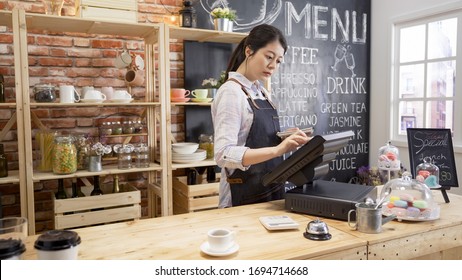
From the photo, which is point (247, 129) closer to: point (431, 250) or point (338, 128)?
point (431, 250)

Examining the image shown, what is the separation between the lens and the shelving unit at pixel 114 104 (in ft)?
8.18

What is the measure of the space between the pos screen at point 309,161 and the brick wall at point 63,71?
190cm

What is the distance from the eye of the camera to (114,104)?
280 centimetres

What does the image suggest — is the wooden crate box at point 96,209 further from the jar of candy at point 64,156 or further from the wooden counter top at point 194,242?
the wooden counter top at point 194,242

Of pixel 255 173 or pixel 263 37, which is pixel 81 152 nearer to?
pixel 255 173

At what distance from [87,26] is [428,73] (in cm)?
320

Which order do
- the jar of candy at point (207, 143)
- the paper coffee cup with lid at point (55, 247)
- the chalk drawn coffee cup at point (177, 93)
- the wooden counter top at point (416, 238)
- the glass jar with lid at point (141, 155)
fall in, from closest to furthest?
the paper coffee cup with lid at point (55, 247), the wooden counter top at point (416, 238), the glass jar with lid at point (141, 155), the chalk drawn coffee cup at point (177, 93), the jar of candy at point (207, 143)

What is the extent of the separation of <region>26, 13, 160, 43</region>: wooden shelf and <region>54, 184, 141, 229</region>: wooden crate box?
3.87 ft

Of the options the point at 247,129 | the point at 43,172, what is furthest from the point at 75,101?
the point at 247,129

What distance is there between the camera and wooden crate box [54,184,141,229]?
8.66ft

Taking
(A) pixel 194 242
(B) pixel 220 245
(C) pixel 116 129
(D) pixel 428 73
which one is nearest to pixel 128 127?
(C) pixel 116 129

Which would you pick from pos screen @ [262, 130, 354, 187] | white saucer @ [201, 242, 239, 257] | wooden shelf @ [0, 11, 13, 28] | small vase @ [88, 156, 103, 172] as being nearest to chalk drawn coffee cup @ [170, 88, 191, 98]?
small vase @ [88, 156, 103, 172]

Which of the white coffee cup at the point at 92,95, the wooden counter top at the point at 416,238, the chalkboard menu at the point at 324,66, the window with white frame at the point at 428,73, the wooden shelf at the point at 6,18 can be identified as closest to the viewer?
the wooden counter top at the point at 416,238

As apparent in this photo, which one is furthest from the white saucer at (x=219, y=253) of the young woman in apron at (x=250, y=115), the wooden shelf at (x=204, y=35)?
the wooden shelf at (x=204, y=35)
